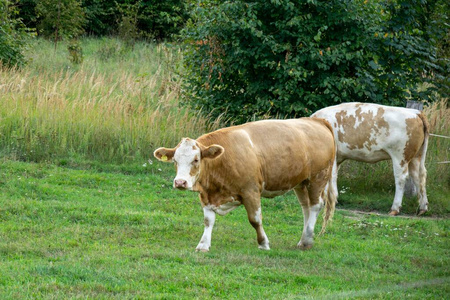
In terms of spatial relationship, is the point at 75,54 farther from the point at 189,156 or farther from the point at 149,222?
the point at 189,156

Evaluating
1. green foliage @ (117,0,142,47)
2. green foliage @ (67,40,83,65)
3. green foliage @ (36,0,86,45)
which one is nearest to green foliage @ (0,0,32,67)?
green foliage @ (67,40,83,65)

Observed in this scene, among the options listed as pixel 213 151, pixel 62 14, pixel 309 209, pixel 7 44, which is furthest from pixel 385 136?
pixel 62 14

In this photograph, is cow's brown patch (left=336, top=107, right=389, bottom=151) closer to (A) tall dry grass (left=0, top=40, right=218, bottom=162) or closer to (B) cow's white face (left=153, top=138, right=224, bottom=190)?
(A) tall dry grass (left=0, top=40, right=218, bottom=162)

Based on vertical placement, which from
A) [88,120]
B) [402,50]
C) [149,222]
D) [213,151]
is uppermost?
[402,50]

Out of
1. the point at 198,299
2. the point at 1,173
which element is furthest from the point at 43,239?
the point at 1,173

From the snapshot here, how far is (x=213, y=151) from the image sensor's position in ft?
26.0

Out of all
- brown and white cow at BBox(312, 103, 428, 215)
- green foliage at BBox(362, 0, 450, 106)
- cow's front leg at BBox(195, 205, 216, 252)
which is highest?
green foliage at BBox(362, 0, 450, 106)

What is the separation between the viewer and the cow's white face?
7.82 m

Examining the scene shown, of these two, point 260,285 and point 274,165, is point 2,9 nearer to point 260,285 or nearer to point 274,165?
point 274,165

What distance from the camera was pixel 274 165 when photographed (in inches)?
334

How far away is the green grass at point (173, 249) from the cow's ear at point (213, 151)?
3.68 ft

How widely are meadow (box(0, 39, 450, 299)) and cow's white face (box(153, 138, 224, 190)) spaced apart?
2.91 ft

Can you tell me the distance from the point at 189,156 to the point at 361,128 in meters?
5.04

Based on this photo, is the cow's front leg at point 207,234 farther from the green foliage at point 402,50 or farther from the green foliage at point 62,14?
the green foliage at point 62,14
